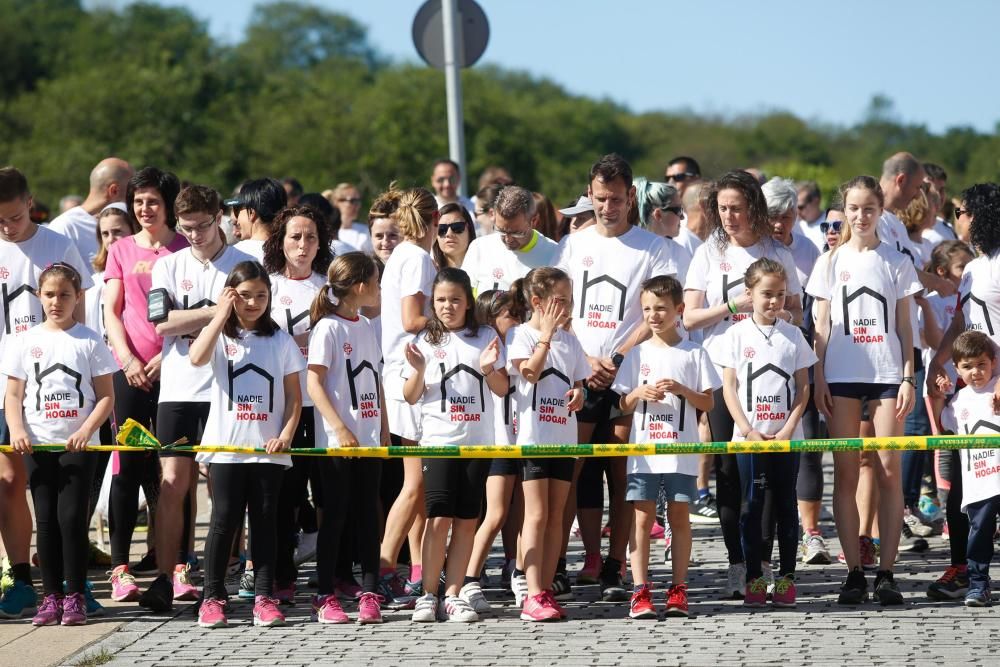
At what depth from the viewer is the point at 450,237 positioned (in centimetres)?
875

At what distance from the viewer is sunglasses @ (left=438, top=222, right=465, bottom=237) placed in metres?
8.73

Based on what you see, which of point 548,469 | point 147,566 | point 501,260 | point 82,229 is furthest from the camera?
point 82,229

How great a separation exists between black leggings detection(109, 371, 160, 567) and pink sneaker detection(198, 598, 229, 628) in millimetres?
931

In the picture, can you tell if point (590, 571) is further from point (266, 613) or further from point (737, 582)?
point (266, 613)

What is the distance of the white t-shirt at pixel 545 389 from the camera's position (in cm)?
744

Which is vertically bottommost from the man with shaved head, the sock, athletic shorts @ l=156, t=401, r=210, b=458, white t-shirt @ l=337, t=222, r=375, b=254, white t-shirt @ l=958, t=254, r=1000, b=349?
the sock

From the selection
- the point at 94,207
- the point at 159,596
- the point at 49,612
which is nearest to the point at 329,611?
the point at 159,596

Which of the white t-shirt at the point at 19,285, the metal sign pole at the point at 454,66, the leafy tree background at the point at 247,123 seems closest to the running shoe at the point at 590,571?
the white t-shirt at the point at 19,285

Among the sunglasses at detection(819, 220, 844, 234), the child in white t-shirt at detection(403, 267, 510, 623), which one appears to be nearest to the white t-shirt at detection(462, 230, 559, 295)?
the child in white t-shirt at detection(403, 267, 510, 623)

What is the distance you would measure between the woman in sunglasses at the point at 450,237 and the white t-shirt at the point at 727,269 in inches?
58.2

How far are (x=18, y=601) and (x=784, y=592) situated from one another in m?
3.82

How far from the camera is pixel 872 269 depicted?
777 cm

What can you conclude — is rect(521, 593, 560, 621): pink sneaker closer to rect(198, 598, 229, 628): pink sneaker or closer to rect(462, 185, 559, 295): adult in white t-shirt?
rect(198, 598, 229, 628): pink sneaker

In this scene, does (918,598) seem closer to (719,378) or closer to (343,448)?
(719,378)
